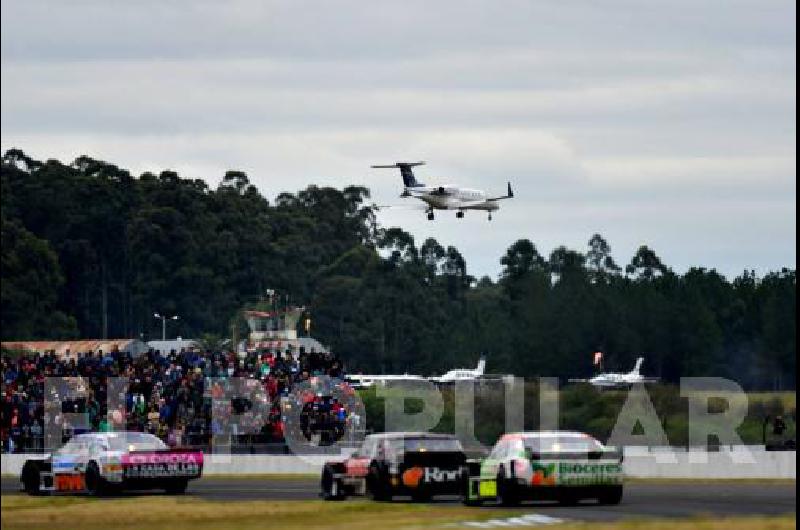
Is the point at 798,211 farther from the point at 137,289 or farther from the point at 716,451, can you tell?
the point at 137,289

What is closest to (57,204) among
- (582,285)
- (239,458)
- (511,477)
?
(582,285)

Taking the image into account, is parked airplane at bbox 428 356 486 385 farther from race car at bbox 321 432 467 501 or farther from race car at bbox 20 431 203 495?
race car at bbox 321 432 467 501

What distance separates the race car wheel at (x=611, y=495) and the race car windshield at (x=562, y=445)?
96 cm

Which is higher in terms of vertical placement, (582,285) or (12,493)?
(582,285)

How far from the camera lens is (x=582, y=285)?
3967 inches

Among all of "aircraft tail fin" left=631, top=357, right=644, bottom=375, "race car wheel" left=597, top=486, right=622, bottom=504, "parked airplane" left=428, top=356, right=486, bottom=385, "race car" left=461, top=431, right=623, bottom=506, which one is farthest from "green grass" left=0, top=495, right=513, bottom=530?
"parked airplane" left=428, top=356, right=486, bottom=385

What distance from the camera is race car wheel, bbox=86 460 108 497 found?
1845 inches

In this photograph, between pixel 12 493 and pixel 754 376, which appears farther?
pixel 754 376

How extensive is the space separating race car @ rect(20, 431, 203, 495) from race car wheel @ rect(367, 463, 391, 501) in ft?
16.4

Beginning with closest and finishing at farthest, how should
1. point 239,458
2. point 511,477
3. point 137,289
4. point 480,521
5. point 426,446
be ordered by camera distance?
1. point 480,521
2. point 511,477
3. point 426,446
4. point 239,458
5. point 137,289

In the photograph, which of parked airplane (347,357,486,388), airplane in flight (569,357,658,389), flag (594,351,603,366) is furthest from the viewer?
parked airplane (347,357,486,388)

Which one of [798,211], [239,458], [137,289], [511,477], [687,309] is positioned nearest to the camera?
[798,211]

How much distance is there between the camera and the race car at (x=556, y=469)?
128 ft

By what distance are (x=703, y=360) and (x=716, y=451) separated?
126 feet
